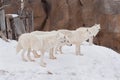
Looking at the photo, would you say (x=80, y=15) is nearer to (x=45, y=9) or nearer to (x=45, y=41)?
(x=45, y=9)

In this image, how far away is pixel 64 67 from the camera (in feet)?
22.5

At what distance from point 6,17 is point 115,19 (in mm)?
10200

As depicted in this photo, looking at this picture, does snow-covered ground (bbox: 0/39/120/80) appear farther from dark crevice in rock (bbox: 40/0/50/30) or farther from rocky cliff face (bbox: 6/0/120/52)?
dark crevice in rock (bbox: 40/0/50/30)

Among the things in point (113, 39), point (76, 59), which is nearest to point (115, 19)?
point (113, 39)

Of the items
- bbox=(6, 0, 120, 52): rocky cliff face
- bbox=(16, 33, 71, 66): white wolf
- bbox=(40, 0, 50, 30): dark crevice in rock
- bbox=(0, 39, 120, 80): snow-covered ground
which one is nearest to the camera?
bbox=(0, 39, 120, 80): snow-covered ground

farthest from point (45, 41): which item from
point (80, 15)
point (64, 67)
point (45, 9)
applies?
point (80, 15)

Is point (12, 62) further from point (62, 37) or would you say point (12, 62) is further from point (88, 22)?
point (88, 22)

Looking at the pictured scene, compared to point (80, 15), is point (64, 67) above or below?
below

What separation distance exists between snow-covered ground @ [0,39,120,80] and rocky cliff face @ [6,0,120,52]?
12.2 metres

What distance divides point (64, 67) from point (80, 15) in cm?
1482

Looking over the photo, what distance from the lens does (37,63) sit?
269 inches

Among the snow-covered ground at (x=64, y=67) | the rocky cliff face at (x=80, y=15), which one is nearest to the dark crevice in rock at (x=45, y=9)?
the rocky cliff face at (x=80, y=15)

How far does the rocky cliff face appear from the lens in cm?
2061

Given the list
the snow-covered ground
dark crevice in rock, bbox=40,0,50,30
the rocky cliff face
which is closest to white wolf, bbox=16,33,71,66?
the snow-covered ground
